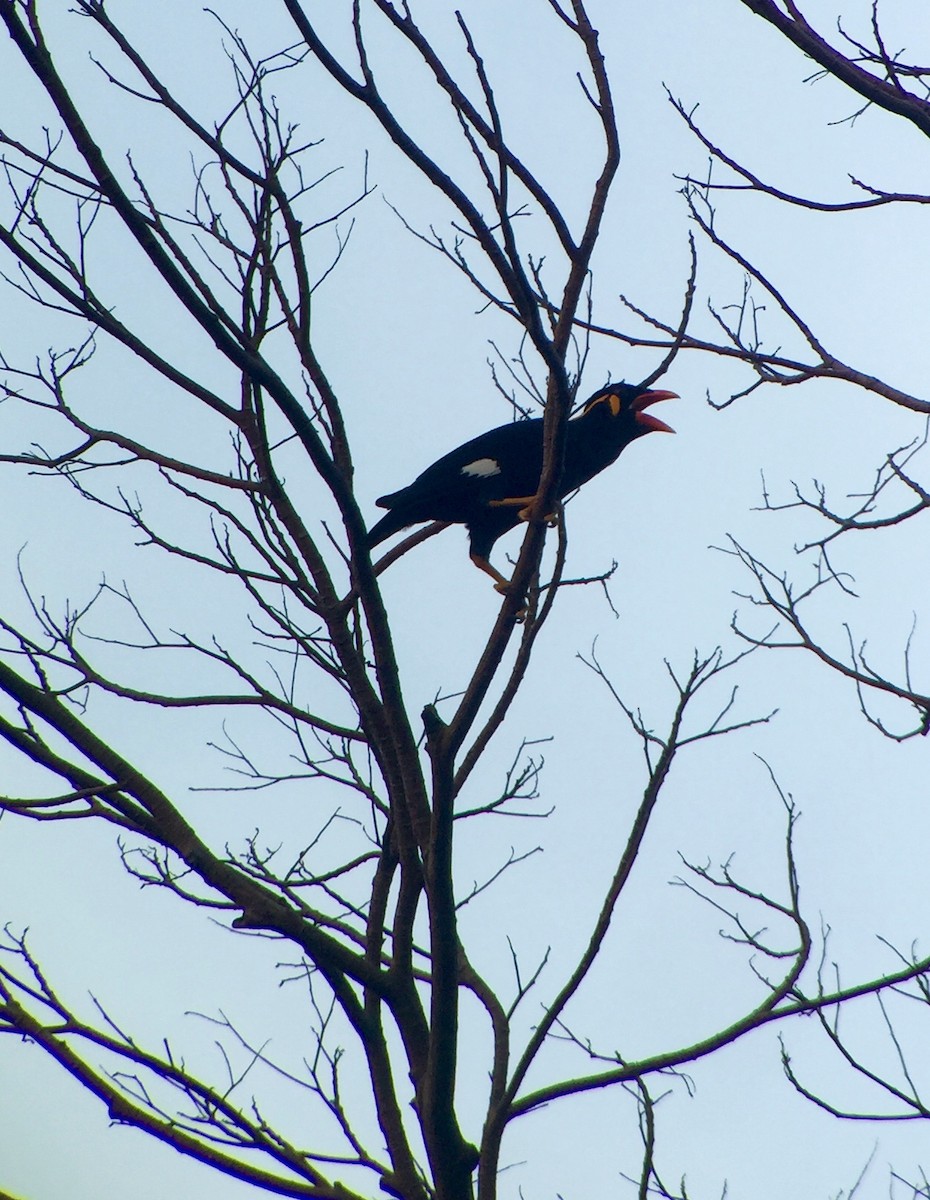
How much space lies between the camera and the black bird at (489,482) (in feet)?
15.1

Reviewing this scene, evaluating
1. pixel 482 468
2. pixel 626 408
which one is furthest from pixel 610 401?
pixel 482 468

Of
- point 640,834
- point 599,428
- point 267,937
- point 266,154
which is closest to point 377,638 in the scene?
point 640,834

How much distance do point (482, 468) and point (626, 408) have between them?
0.80 meters

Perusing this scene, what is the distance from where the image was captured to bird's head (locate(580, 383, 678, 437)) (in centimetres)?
500

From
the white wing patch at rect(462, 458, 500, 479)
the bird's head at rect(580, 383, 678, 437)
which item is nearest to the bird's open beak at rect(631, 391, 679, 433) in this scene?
the bird's head at rect(580, 383, 678, 437)

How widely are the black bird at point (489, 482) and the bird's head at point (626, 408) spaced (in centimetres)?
12

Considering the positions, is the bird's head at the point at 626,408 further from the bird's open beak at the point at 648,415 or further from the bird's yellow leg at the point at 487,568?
the bird's yellow leg at the point at 487,568

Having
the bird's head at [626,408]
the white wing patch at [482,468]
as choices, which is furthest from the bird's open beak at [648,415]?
the white wing patch at [482,468]

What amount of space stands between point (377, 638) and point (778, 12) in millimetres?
1552

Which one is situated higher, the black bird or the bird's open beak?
the bird's open beak

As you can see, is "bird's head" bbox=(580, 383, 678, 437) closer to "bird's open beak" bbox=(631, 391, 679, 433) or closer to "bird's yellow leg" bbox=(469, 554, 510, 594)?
"bird's open beak" bbox=(631, 391, 679, 433)

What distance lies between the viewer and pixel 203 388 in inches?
115

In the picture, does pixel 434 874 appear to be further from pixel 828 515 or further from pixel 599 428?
pixel 599 428

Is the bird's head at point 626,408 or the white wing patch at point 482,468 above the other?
the bird's head at point 626,408
